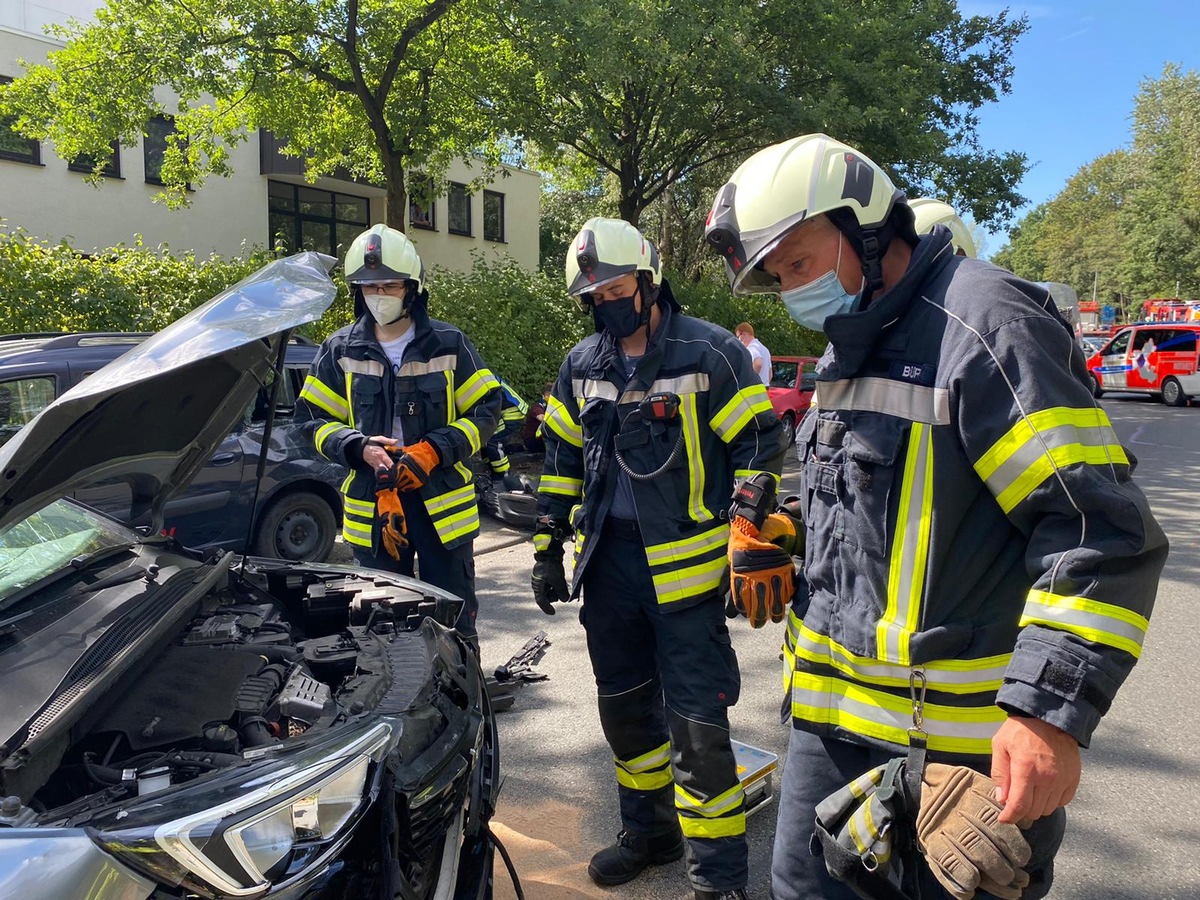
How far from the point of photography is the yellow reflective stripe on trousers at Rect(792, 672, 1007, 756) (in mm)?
1551

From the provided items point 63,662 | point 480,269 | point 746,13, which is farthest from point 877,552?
point 746,13

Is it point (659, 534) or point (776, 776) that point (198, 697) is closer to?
point (659, 534)

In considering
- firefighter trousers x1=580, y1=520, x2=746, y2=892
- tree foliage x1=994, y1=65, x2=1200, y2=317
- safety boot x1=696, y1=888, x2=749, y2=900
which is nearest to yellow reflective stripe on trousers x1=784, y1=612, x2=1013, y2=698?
firefighter trousers x1=580, y1=520, x2=746, y2=892

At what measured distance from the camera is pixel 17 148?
→ 13508 millimetres

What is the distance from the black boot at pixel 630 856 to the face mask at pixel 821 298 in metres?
1.87

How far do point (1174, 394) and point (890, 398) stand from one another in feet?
79.2

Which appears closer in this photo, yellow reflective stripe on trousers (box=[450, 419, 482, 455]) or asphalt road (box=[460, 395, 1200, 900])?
asphalt road (box=[460, 395, 1200, 900])

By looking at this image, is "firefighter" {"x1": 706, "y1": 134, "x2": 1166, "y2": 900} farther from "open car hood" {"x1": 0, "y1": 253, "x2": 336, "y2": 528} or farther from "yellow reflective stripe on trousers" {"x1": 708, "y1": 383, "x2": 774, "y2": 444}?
"open car hood" {"x1": 0, "y1": 253, "x2": 336, "y2": 528}

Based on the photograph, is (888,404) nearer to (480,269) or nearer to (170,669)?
(170,669)

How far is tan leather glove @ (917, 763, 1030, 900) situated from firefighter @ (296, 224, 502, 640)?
221 centimetres

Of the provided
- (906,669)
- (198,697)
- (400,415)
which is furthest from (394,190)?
(906,669)

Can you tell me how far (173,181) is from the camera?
38.2 feet

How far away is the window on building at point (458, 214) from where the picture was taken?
21.7 m

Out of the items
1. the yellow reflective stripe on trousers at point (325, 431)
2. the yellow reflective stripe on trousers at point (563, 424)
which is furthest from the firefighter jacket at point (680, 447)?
the yellow reflective stripe on trousers at point (325, 431)
